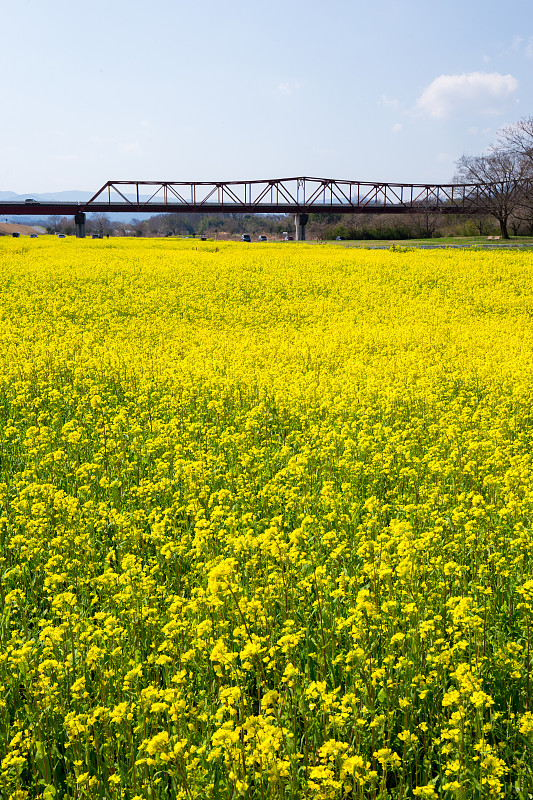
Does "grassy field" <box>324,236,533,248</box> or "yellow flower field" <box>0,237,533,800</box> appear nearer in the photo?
"yellow flower field" <box>0,237,533,800</box>

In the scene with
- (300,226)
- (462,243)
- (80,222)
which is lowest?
(462,243)

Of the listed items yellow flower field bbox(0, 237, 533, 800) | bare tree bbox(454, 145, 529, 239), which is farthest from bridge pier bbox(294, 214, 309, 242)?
yellow flower field bbox(0, 237, 533, 800)

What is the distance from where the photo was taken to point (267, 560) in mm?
A: 4680

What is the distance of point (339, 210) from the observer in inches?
3575

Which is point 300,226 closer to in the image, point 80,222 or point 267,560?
point 80,222

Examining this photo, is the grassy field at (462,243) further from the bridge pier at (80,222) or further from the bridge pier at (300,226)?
the bridge pier at (80,222)

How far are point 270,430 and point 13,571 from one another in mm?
4444

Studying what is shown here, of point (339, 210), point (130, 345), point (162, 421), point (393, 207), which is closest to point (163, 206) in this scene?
point (339, 210)

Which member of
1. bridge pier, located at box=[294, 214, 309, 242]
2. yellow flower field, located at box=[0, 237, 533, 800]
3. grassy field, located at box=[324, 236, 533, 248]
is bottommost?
yellow flower field, located at box=[0, 237, 533, 800]

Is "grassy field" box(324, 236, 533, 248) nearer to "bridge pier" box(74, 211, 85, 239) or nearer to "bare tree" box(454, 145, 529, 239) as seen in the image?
"bare tree" box(454, 145, 529, 239)

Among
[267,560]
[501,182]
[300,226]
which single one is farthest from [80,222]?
[267,560]

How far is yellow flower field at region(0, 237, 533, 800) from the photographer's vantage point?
3.03m

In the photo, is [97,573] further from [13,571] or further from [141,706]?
[141,706]

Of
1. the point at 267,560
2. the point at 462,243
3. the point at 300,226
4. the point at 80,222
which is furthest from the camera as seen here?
the point at 80,222
